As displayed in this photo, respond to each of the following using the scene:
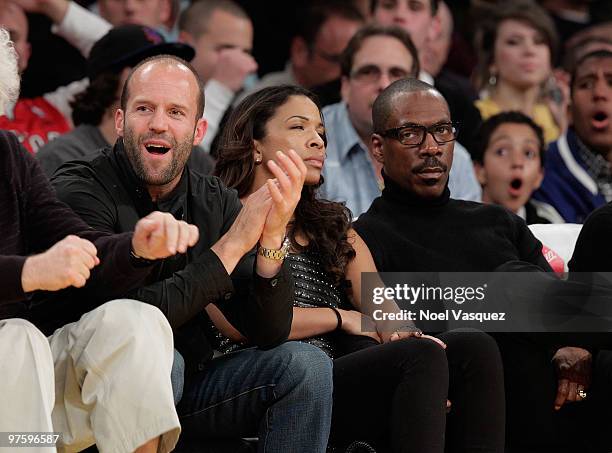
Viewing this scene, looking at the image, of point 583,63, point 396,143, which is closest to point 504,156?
point 583,63

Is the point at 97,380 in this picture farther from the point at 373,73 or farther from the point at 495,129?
the point at 495,129

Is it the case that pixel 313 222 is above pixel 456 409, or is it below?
above

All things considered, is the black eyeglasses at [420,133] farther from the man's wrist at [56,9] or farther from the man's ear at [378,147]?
the man's wrist at [56,9]

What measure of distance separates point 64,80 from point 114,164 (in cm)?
190

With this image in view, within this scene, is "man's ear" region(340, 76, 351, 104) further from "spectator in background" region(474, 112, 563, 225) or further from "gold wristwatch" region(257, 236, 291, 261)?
"gold wristwatch" region(257, 236, 291, 261)

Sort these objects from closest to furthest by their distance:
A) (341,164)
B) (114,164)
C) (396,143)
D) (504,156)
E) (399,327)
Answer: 1. (114,164)
2. (399,327)
3. (396,143)
4. (341,164)
5. (504,156)

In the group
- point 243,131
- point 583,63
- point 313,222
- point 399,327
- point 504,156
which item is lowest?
point 399,327

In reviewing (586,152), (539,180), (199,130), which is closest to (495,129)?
(539,180)

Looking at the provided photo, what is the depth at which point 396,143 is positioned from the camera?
3.90 metres

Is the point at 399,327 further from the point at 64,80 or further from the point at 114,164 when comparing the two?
the point at 64,80

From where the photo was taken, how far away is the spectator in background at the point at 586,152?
5.13m

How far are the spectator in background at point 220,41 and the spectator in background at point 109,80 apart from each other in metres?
0.98

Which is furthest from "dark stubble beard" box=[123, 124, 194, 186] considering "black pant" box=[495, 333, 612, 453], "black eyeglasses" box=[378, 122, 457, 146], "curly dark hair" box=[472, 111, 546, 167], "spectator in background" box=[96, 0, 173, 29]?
"spectator in background" box=[96, 0, 173, 29]

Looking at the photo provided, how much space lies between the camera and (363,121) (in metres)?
4.75
